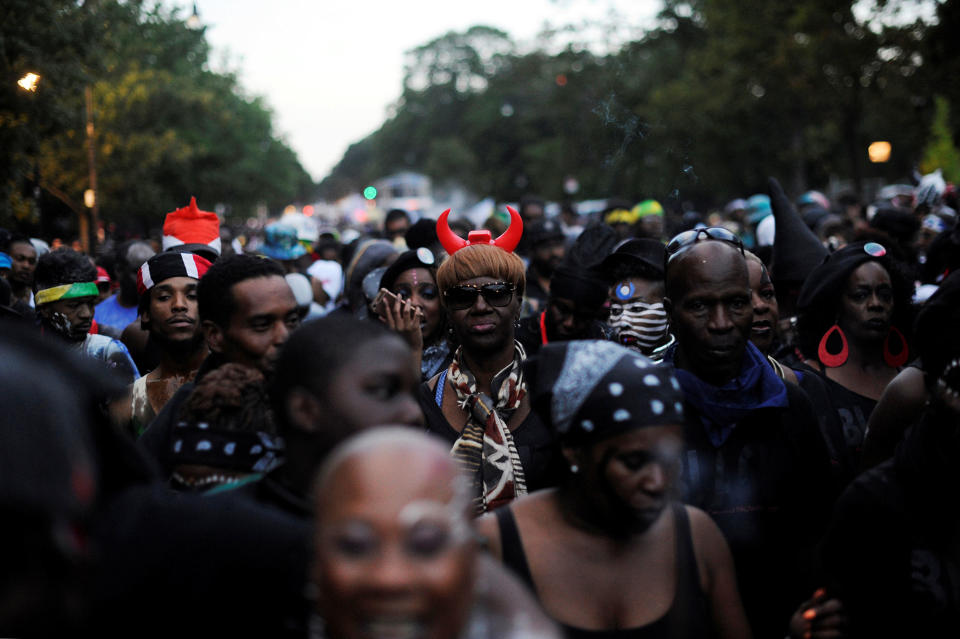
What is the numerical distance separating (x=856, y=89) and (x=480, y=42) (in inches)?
3903

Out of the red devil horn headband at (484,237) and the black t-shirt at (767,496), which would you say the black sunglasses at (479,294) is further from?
the black t-shirt at (767,496)

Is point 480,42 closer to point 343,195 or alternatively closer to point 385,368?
point 343,195

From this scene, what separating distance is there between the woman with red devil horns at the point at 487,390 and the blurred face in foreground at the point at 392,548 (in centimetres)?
218

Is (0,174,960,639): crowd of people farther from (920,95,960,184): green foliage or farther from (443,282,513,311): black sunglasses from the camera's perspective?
(920,95,960,184): green foliage

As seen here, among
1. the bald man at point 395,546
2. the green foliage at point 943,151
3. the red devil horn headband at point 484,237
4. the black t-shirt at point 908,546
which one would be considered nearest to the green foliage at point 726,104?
the green foliage at point 943,151

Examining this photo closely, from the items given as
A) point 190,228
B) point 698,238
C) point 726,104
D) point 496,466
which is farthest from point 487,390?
point 726,104

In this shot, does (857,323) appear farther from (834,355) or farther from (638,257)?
(638,257)

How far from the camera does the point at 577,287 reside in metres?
5.98

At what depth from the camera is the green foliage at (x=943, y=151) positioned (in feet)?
107

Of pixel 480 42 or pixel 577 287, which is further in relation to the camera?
pixel 480 42

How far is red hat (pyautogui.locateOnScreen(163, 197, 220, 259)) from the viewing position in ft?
23.8

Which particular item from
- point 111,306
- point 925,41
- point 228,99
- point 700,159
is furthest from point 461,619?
point 228,99

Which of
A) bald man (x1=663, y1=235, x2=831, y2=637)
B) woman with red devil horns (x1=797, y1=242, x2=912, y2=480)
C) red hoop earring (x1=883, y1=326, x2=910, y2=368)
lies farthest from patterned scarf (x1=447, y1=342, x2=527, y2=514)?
red hoop earring (x1=883, y1=326, x2=910, y2=368)

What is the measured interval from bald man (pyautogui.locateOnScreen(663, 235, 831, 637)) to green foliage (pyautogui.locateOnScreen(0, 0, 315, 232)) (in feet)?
40.4
